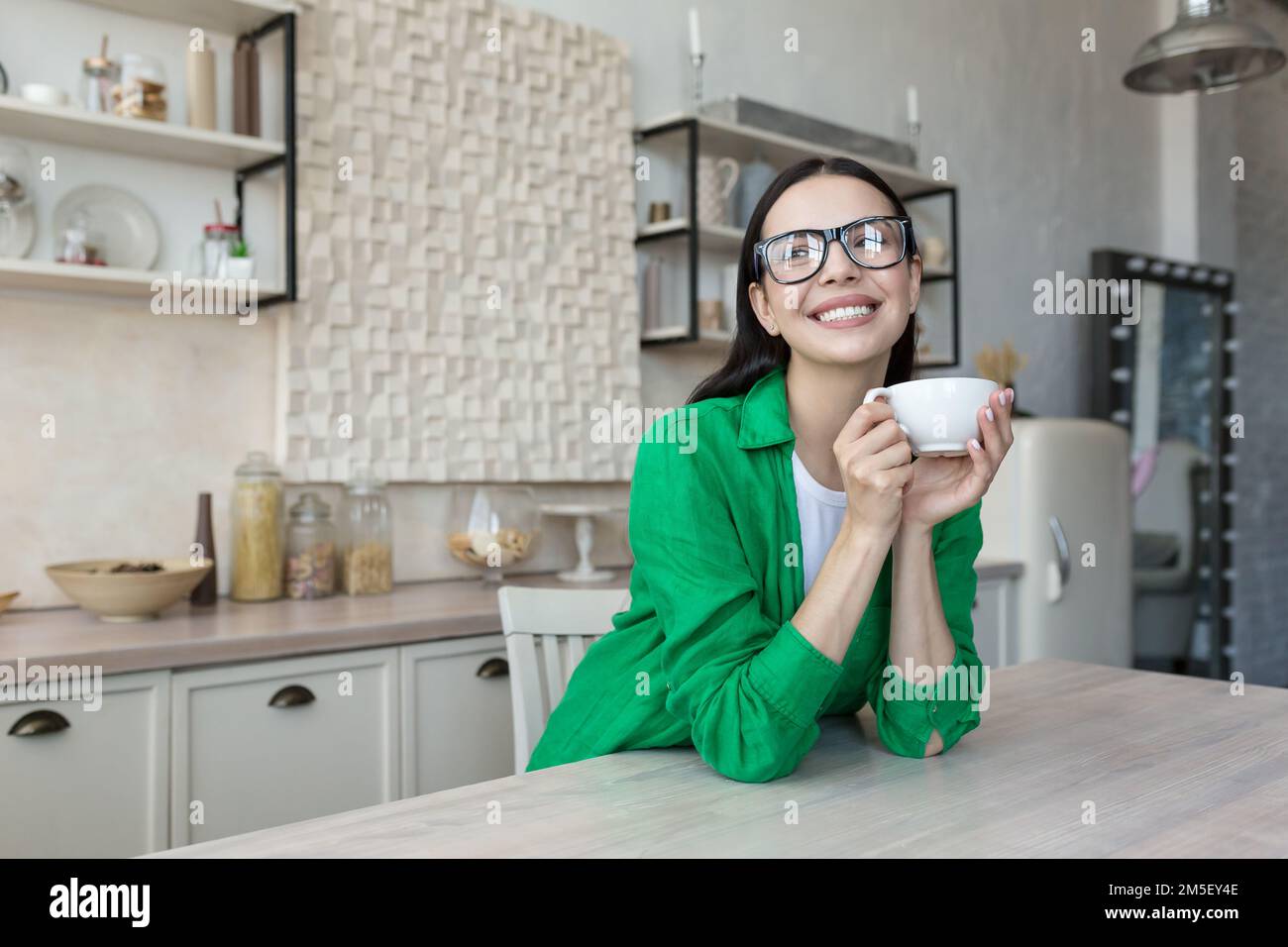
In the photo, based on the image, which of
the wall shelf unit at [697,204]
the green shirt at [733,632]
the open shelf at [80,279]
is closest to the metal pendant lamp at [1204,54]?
the wall shelf unit at [697,204]

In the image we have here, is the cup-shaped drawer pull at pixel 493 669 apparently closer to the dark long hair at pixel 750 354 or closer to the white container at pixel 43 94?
the dark long hair at pixel 750 354

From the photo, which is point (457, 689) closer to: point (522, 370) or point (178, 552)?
point (178, 552)

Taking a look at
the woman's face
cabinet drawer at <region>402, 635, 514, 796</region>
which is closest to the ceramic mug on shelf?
cabinet drawer at <region>402, 635, 514, 796</region>

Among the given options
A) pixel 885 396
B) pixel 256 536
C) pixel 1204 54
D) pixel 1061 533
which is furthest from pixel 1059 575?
pixel 885 396

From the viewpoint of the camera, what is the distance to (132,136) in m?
2.25

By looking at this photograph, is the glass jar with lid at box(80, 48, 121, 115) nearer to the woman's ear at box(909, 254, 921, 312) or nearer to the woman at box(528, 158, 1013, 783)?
the woman at box(528, 158, 1013, 783)

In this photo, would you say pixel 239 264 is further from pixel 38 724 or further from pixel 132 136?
pixel 38 724

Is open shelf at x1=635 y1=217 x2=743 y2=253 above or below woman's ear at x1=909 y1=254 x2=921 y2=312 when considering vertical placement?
above

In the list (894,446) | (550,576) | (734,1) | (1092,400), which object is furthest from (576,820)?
(1092,400)

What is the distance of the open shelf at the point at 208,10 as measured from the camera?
7.68ft

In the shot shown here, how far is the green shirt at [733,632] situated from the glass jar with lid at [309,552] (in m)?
1.17

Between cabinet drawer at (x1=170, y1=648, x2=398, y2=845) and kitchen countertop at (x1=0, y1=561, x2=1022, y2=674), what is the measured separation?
0.13 ft

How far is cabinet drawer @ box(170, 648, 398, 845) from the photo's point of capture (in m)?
1.88
